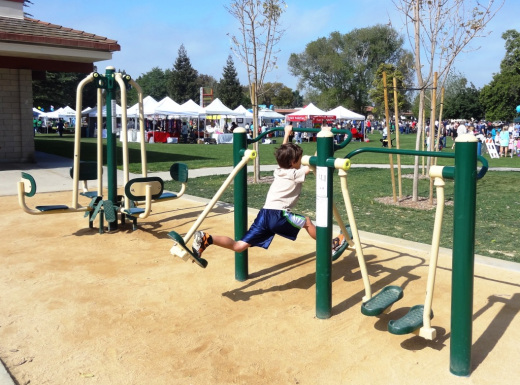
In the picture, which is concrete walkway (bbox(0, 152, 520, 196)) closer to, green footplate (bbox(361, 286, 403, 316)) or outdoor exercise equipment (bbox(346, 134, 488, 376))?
green footplate (bbox(361, 286, 403, 316))

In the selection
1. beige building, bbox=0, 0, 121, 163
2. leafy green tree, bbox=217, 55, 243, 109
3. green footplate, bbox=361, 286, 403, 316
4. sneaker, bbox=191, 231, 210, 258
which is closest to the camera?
green footplate, bbox=361, 286, 403, 316

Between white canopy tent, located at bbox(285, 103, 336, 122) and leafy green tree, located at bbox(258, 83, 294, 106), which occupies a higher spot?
leafy green tree, located at bbox(258, 83, 294, 106)

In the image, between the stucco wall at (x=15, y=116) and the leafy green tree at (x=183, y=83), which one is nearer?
the stucco wall at (x=15, y=116)

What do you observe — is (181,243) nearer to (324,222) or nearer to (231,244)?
(231,244)

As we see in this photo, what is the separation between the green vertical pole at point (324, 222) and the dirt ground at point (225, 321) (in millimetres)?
159

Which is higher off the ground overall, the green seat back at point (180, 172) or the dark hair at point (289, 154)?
the dark hair at point (289, 154)

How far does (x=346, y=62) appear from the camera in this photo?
224ft

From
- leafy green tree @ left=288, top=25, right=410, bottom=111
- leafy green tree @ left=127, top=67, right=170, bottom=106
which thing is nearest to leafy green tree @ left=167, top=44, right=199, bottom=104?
leafy green tree @ left=288, top=25, right=410, bottom=111

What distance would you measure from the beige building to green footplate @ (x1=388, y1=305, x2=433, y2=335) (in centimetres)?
1310

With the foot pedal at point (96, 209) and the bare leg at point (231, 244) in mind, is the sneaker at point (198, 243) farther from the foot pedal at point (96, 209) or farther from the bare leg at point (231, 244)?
the foot pedal at point (96, 209)

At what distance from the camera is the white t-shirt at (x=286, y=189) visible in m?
4.34

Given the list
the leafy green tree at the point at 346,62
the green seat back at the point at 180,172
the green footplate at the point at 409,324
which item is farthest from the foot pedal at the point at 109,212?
the leafy green tree at the point at 346,62

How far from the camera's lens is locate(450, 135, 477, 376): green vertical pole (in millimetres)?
2967

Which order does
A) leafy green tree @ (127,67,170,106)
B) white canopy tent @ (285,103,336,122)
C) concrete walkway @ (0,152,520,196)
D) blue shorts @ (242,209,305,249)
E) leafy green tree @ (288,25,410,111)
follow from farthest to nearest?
1. leafy green tree @ (127,67,170,106)
2. leafy green tree @ (288,25,410,111)
3. white canopy tent @ (285,103,336,122)
4. concrete walkway @ (0,152,520,196)
5. blue shorts @ (242,209,305,249)
